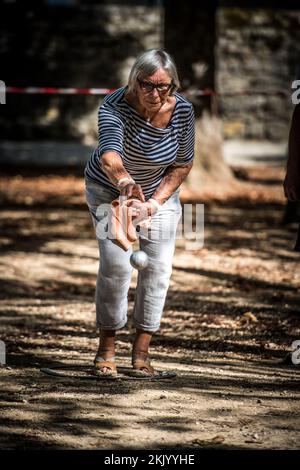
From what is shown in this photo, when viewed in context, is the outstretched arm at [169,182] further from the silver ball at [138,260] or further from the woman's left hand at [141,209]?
the silver ball at [138,260]

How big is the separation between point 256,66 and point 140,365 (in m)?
15.1

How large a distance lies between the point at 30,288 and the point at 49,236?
2.77m

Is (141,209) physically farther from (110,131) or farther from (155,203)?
(110,131)

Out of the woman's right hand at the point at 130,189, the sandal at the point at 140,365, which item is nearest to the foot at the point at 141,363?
the sandal at the point at 140,365

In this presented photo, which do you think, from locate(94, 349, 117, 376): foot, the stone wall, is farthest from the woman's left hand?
the stone wall

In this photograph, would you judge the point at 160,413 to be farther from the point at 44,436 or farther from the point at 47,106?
the point at 47,106

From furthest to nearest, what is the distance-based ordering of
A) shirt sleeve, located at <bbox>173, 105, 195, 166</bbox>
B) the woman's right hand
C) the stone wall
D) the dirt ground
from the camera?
the stone wall → shirt sleeve, located at <bbox>173, 105, 195, 166</bbox> → the woman's right hand → the dirt ground

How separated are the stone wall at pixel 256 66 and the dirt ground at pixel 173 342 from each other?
6740 mm

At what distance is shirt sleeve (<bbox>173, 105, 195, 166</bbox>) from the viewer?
568 centimetres

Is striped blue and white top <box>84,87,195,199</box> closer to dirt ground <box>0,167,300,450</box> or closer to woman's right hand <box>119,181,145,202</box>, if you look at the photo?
woman's right hand <box>119,181,145,202</box>

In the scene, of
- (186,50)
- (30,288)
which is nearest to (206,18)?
(186,50)

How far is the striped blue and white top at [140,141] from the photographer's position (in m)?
5.47
